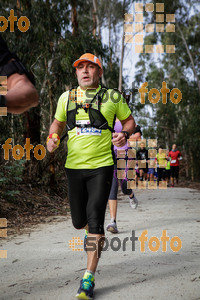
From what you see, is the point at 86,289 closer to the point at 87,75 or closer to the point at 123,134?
the point at 123,134

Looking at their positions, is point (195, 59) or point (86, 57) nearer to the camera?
point (86, 57)

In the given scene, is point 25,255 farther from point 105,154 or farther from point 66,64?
point 66,64

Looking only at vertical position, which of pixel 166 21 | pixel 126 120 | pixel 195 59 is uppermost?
pixel 166 21

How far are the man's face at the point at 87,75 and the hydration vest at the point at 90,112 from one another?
0.30 ft

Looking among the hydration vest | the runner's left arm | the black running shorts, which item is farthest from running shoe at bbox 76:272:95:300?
the hydration vest

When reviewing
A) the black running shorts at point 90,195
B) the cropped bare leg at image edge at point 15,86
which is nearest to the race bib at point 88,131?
the black running shorts at point 90,195

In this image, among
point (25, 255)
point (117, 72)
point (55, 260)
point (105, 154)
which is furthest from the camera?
point (117, 72)

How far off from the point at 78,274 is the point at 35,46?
22.4 ft

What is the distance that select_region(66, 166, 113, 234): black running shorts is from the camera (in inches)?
122

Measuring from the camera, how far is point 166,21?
25047 mm

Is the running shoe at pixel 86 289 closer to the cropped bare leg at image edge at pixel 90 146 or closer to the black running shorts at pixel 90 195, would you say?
the cropped bare leg at image edge at pixel 90 146

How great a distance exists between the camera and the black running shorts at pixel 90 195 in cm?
→ 310

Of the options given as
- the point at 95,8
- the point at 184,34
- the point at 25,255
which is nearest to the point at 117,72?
the point at 95,8

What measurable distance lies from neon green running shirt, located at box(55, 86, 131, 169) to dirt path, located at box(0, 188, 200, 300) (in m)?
0.94
